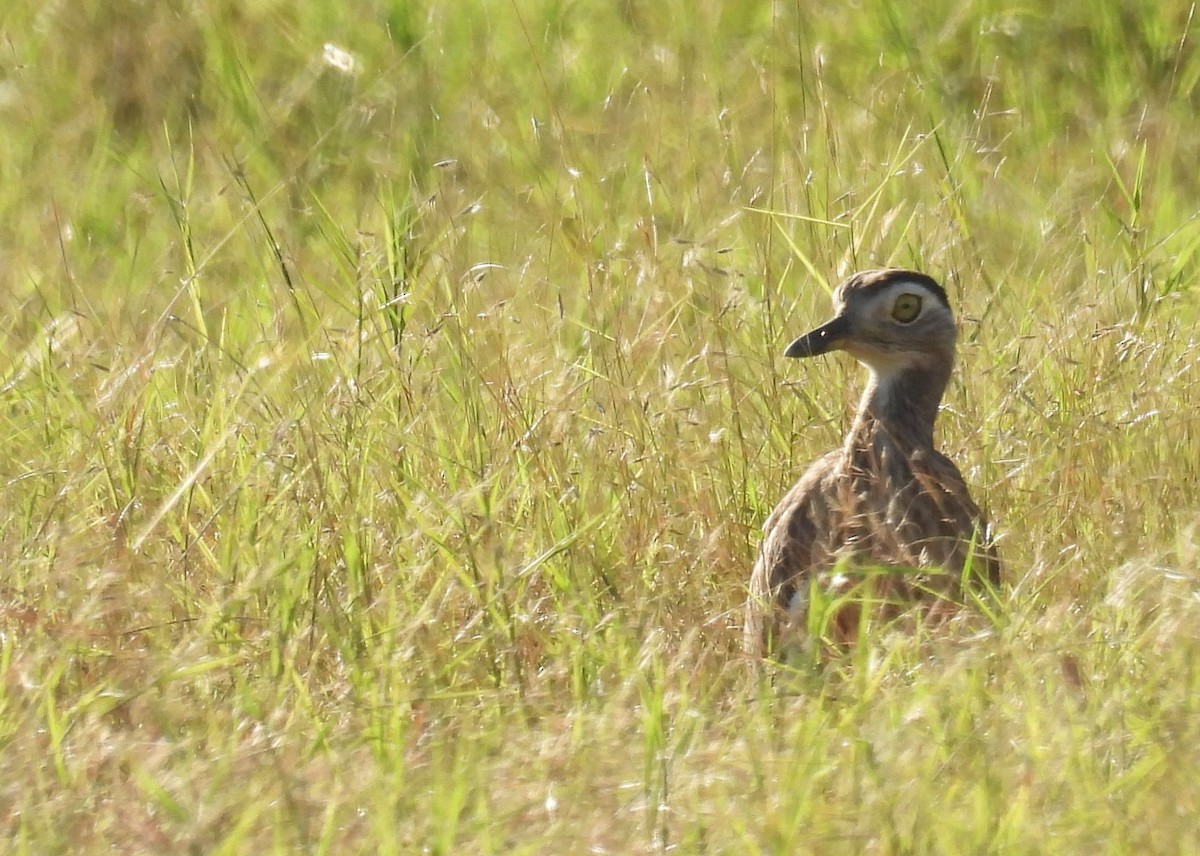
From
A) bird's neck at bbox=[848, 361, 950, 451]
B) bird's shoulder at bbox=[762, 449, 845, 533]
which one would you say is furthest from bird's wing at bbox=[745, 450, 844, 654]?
bird's neck at bbox=[848, 361, 950, 451]

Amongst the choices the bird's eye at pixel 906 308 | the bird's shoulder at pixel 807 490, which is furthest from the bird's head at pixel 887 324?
the bird's shoulder at pixel 807 490

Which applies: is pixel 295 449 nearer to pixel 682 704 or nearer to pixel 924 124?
pixel 682 704

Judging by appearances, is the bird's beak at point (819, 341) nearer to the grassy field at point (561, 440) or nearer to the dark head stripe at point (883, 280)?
the dark head stripe at point (883, 280)

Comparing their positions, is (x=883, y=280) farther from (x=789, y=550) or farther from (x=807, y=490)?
(x=789, y=550)

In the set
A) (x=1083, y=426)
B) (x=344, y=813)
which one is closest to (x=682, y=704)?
(x=344, y=813)

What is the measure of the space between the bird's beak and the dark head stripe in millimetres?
119

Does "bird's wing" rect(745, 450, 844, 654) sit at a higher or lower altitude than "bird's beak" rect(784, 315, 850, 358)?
lower

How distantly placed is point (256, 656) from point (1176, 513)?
1.87 metres

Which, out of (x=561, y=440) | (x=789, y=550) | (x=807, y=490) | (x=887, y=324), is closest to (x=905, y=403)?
(x=887, y=324)

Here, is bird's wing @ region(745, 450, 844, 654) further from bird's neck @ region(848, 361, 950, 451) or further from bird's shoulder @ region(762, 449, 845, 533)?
bird's neck @ region(848, 361, 950, 451)

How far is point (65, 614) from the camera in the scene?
14.2 ft

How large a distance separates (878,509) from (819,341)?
47 cm

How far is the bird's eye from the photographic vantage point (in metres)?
4.98

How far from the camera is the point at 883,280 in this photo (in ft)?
16.4
